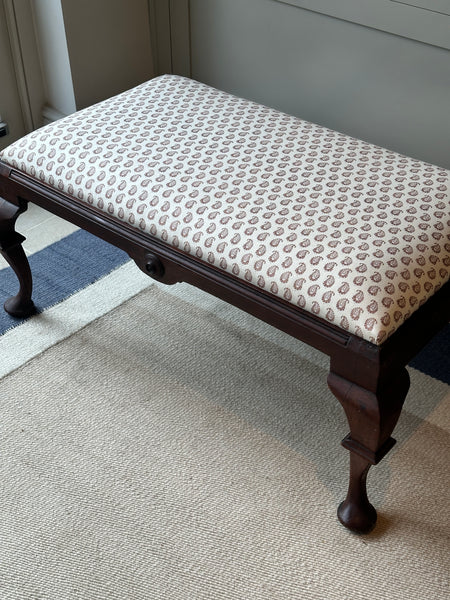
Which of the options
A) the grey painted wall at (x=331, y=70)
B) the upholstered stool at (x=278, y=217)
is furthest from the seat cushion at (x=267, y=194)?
the grey painted wall at (x=331, y=70)

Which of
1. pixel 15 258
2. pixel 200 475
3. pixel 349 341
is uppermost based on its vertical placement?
pixel 349 341

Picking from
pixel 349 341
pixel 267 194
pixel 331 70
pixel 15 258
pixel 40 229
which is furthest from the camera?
pixel 40 229

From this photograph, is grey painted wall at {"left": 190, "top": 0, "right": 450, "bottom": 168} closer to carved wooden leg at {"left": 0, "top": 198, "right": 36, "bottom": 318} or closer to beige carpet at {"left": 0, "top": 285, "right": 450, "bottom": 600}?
beige carpet at {"left": 0, "top": 285, "right": 450, "bottom": 600}

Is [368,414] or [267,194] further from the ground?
[267,194]

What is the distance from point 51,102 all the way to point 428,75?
883 mm

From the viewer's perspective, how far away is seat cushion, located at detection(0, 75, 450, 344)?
0.99 metres

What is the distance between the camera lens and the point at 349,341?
97cm

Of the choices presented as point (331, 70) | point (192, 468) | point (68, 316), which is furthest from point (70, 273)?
point (331, 70)

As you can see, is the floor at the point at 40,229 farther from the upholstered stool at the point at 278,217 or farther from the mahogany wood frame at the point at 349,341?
the mahogany wood frame at the point at 349,341

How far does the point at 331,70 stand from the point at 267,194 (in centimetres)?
59

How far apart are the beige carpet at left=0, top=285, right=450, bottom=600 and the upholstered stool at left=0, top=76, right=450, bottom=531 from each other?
85mm

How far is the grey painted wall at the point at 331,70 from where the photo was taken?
147 cm

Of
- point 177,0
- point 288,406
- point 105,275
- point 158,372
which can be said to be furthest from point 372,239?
point 177,0

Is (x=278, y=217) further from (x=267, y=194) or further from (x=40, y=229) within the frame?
(x=40, y=229)
